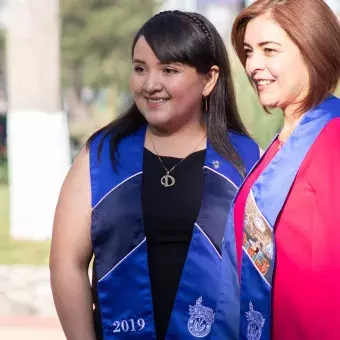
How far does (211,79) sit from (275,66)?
63 cm

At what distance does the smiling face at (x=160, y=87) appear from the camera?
267 centimetres

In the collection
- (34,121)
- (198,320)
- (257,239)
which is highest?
(257,239)

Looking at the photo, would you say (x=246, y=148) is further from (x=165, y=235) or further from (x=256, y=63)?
(x=256, y=63)

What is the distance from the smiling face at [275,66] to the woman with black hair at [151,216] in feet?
1.46

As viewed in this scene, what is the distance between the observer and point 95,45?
107 ft

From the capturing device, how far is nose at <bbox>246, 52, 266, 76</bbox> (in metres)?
2.26

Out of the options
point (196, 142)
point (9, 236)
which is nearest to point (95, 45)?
point (9, 236)

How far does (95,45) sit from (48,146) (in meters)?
24.2

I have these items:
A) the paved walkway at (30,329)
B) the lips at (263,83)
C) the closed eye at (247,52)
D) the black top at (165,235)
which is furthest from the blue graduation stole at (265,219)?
the paved walkway at (30,329)

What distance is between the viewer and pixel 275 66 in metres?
2.22

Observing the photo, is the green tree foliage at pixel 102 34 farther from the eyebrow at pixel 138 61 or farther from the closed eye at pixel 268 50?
the closed eye at pixel 268 50

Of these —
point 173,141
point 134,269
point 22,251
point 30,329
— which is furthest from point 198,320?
point 22,251

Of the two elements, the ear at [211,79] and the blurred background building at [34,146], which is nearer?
the ear at [211,79]

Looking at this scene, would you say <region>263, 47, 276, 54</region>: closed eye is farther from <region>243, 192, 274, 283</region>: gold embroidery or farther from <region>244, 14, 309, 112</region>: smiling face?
<region>243, 192, 274, 283</region>: gold embroidery
